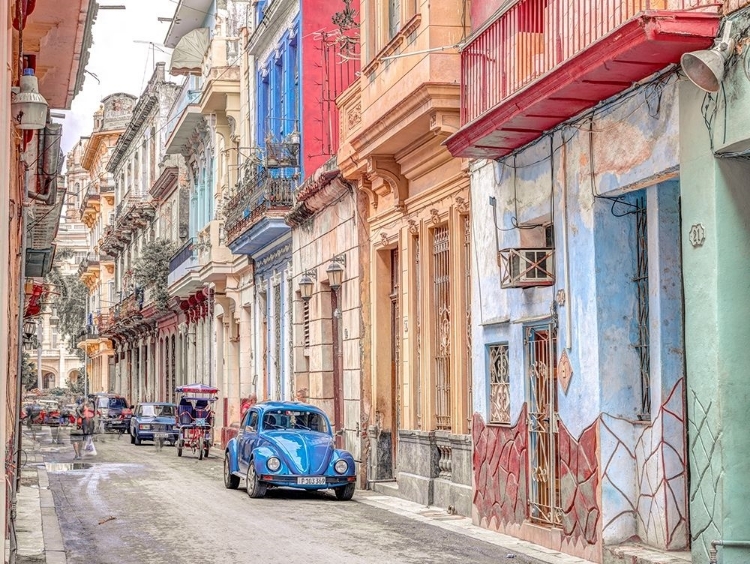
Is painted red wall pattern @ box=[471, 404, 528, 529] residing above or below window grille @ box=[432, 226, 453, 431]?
below

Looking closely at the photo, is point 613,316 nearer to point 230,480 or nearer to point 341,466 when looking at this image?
point 341,466

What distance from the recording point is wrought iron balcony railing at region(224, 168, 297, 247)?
27.3 meters

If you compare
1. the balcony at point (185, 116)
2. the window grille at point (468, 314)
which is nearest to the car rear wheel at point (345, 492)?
the window grille at point (468, 314)

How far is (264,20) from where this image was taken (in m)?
29.2

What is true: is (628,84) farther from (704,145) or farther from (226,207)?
(226,207)

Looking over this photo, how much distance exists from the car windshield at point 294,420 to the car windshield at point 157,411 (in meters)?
20.3

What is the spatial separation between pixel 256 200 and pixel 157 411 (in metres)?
14.1

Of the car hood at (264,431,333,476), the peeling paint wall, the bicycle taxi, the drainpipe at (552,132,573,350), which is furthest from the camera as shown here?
the bicycle taxi

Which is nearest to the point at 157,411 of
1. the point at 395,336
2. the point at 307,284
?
the point at 307,284

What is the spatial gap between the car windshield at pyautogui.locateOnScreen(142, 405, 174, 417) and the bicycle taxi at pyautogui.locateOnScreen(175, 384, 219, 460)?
16.8ft

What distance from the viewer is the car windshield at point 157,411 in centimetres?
4069

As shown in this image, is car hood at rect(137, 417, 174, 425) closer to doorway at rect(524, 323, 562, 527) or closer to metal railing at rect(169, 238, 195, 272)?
metal railing at rect(169, 238, 195, 272)

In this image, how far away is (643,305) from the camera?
1306cm

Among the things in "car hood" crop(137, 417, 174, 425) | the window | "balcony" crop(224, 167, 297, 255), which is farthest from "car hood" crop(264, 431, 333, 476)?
"car hood" crop(137, 417, 174, 425)
